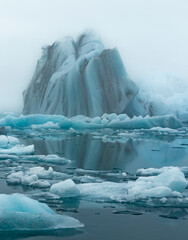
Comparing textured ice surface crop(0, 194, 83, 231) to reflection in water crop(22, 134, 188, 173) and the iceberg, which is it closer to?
the iceberg

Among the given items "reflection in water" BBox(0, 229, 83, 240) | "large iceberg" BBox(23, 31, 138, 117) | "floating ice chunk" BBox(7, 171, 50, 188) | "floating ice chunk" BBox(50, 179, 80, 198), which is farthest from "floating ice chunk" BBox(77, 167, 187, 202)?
"large iceberg" BBox(23, 31, 138, 117)

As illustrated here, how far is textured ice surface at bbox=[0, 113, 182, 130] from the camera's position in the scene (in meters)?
23.4

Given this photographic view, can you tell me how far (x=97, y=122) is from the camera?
78.3 feet

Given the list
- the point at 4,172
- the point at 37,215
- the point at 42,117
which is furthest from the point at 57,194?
the point at 42,117

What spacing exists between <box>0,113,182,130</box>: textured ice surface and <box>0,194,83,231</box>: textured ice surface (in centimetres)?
1804

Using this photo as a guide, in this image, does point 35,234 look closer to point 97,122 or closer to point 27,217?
point 27,217

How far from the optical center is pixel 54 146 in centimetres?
1480

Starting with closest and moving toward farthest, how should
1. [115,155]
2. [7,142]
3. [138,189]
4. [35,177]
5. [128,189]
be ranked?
[138,189]
[128,189]
[35,177]
[115,155]
[7,142]

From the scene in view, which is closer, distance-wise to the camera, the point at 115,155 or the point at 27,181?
the point at 27,181

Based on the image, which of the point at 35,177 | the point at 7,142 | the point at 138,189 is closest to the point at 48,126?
the point at 7,142

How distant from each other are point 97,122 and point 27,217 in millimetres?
19215

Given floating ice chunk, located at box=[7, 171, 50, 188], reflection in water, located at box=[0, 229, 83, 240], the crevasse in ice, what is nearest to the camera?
reflection in water, located at box=[0, 229, 83, 240]

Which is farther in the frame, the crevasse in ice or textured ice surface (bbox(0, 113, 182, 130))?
the crevasse in ice

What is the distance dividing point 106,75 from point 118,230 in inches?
866
